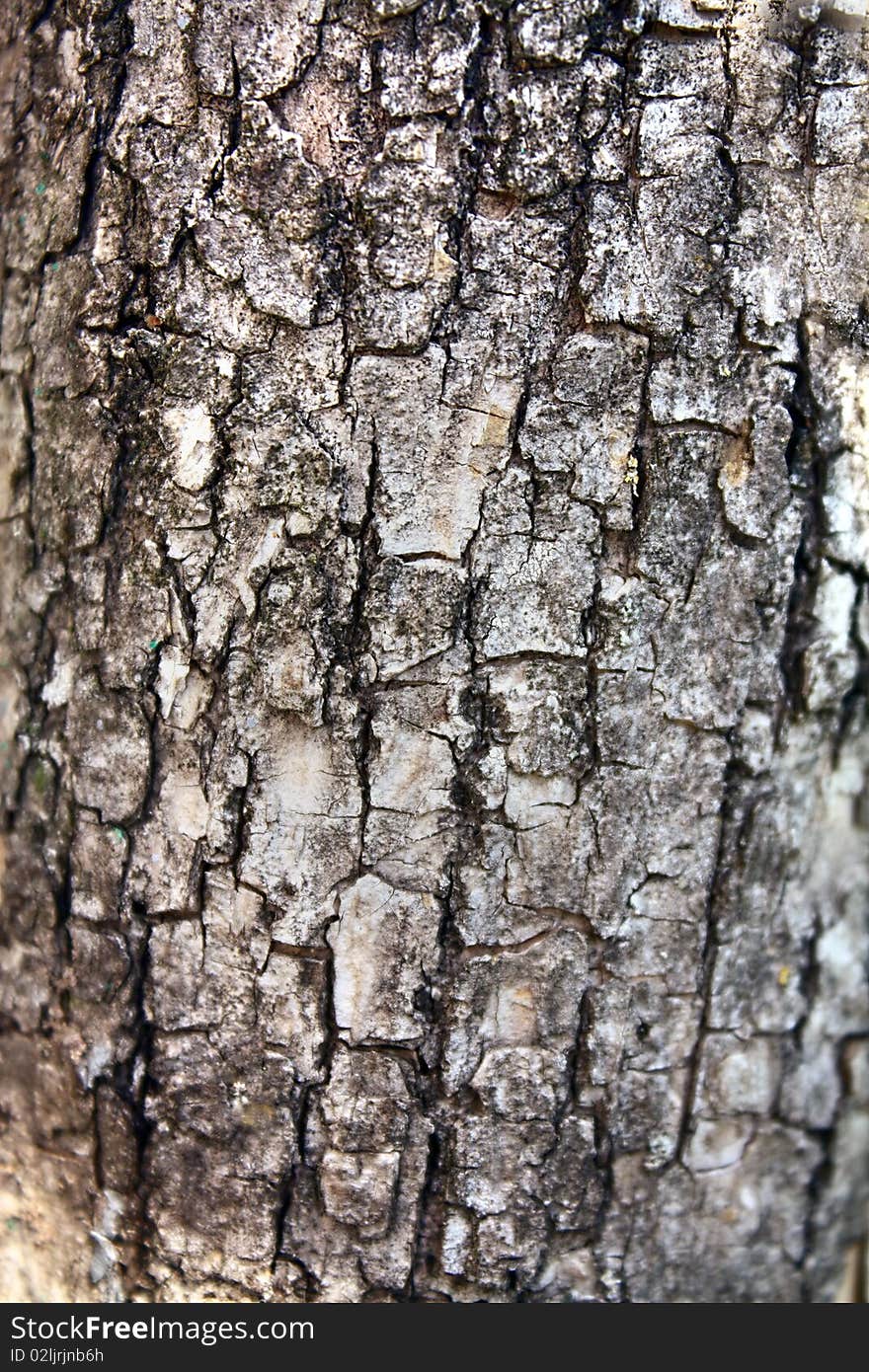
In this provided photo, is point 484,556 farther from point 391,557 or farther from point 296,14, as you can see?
point 296,14

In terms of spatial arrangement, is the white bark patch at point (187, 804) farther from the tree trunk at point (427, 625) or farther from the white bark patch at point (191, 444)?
the white bark patch at point (191, 444)

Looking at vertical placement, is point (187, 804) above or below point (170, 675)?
below

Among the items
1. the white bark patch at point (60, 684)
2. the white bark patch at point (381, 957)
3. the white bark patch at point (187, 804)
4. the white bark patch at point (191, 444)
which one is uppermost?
the white bark patch at point (191, 444)

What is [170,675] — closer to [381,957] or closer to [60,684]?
[60,684]

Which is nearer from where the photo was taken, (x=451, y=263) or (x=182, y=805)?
(x=451, y=263)

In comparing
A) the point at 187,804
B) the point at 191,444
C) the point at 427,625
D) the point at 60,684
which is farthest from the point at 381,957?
the point at 191,444

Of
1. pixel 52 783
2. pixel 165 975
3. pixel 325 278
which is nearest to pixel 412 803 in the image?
pixel 165 975

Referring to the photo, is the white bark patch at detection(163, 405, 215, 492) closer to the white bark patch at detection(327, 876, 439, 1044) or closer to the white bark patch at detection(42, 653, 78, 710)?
the white bark patch at detection(42, 653, 78, 710)

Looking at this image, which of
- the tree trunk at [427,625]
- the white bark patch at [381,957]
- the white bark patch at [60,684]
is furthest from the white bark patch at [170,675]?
the white bark patch at [381,957]
